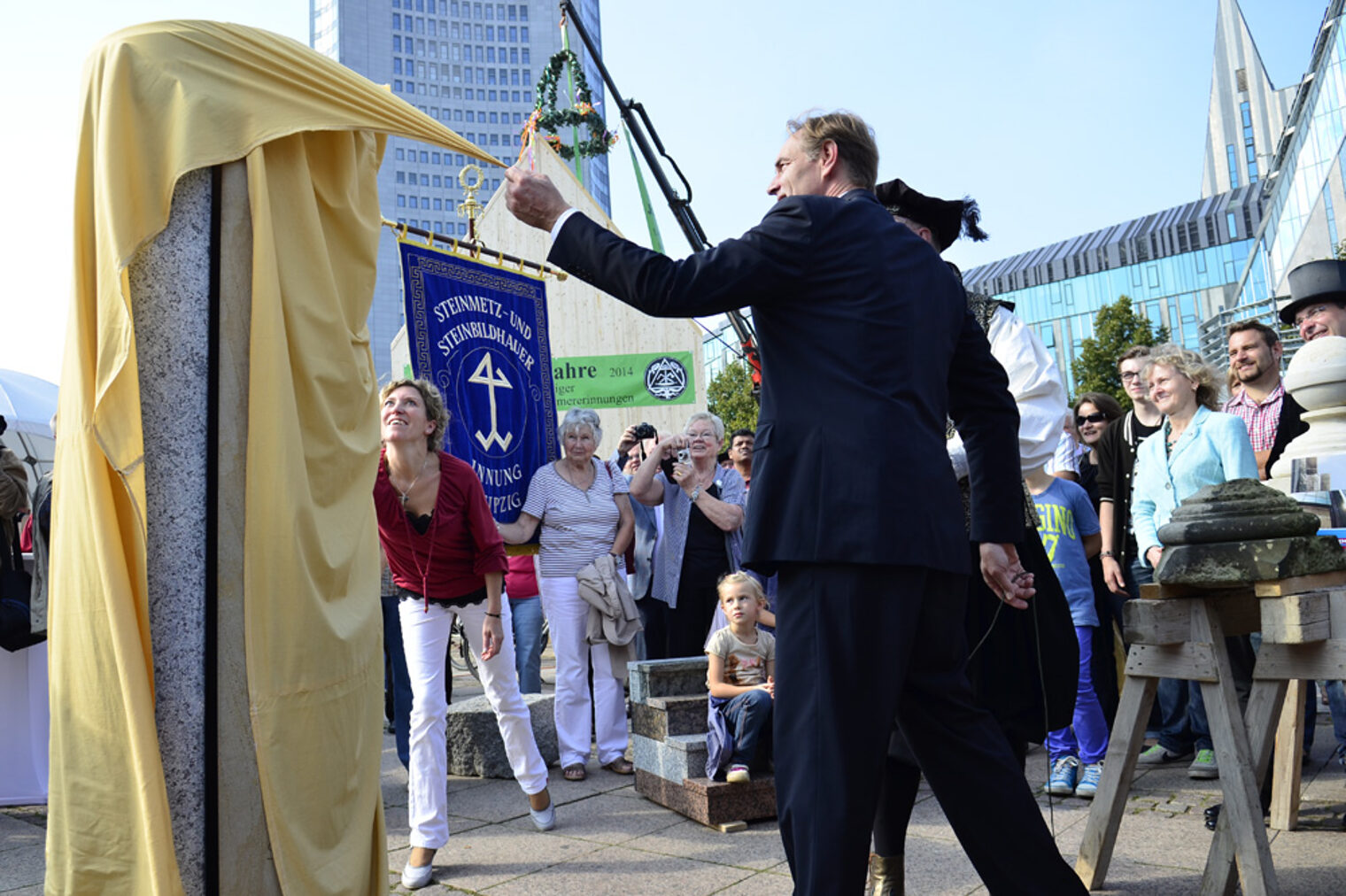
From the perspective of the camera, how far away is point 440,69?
137 meters

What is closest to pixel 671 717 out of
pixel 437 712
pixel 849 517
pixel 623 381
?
pixel 437 712

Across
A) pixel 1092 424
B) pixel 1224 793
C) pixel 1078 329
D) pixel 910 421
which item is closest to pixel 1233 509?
pixel 1224 793

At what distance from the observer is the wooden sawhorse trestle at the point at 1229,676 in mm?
2939

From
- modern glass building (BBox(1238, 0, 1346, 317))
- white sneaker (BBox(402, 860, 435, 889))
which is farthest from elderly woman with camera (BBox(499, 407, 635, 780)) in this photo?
modern glass building (BBox(1238, 0, 1346, 317))

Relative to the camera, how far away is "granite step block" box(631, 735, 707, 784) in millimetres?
4648

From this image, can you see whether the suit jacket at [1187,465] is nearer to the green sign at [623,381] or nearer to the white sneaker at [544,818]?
the white sneaker at [544,818]

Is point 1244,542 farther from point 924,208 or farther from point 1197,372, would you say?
point 1197,372

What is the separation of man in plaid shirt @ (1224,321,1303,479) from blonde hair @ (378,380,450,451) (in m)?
3.94

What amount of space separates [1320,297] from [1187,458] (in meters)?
1.08

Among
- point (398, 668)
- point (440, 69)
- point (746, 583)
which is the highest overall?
point (440, 69)

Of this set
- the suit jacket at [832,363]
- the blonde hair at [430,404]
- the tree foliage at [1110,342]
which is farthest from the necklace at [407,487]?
the tree foliage at [1110,342]

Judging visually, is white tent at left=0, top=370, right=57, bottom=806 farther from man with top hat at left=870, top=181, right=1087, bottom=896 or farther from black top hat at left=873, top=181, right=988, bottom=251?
black top hat at left=873, top=181, right=988, bottom=251

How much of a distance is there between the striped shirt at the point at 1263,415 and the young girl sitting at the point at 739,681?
8.65ft

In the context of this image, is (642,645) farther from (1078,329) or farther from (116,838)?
(1078,329)
